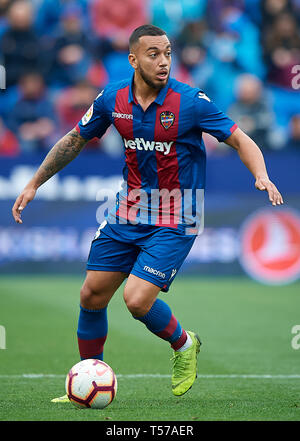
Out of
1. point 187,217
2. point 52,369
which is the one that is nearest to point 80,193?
point 52,369

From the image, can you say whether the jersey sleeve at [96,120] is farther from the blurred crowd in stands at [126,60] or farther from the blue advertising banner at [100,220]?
the blurred crowd in stands at [126,60]

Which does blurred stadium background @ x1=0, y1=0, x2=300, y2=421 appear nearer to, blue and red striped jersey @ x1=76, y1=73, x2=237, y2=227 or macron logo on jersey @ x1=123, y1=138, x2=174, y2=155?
blue and red striped jersey @ x1=76, y1=73, x2=237, y2=227

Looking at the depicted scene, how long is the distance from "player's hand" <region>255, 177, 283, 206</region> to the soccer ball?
1.45m

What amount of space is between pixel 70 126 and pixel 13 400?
27.9ft

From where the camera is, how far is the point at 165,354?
7602 millimetres

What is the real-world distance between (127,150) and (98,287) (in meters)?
0.93

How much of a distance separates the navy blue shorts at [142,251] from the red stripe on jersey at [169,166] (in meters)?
0.10

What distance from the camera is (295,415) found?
15.8 feet

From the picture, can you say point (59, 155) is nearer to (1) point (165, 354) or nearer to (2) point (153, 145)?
(2) point (153, 145)

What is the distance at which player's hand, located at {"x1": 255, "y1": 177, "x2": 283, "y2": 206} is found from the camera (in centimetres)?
497
